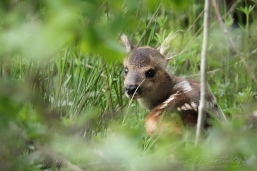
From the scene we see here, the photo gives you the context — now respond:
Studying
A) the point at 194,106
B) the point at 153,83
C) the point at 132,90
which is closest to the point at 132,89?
the point at 132,90

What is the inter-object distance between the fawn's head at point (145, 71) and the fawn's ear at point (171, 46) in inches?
3.5

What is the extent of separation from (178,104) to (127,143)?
2.24 m

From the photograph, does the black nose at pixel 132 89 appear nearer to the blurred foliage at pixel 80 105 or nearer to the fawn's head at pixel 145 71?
the fawn's head at pixel 145 71

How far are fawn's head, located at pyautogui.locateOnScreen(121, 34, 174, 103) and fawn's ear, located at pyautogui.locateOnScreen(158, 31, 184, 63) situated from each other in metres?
0.09

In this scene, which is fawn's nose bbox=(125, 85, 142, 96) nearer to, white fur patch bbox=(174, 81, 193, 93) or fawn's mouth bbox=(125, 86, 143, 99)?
fawn's mouth bbox=(125, 86, 143, 99)

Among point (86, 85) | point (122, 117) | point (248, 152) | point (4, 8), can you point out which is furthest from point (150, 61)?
point (4, 8)

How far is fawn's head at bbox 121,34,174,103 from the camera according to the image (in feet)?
15.9

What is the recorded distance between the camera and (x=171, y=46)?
5.09 metres

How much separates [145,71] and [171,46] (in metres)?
0.33

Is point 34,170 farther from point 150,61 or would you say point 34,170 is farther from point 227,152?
point 150,61

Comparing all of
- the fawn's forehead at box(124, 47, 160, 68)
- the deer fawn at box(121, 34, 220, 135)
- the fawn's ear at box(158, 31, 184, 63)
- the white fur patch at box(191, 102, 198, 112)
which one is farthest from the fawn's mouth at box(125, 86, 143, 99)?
the white fur patch at box(191, 102, 198, 112)

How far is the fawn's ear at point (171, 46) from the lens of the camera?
5.02m

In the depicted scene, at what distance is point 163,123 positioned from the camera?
413 cm

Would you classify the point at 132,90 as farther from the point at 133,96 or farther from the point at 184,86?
the point at 184,86
